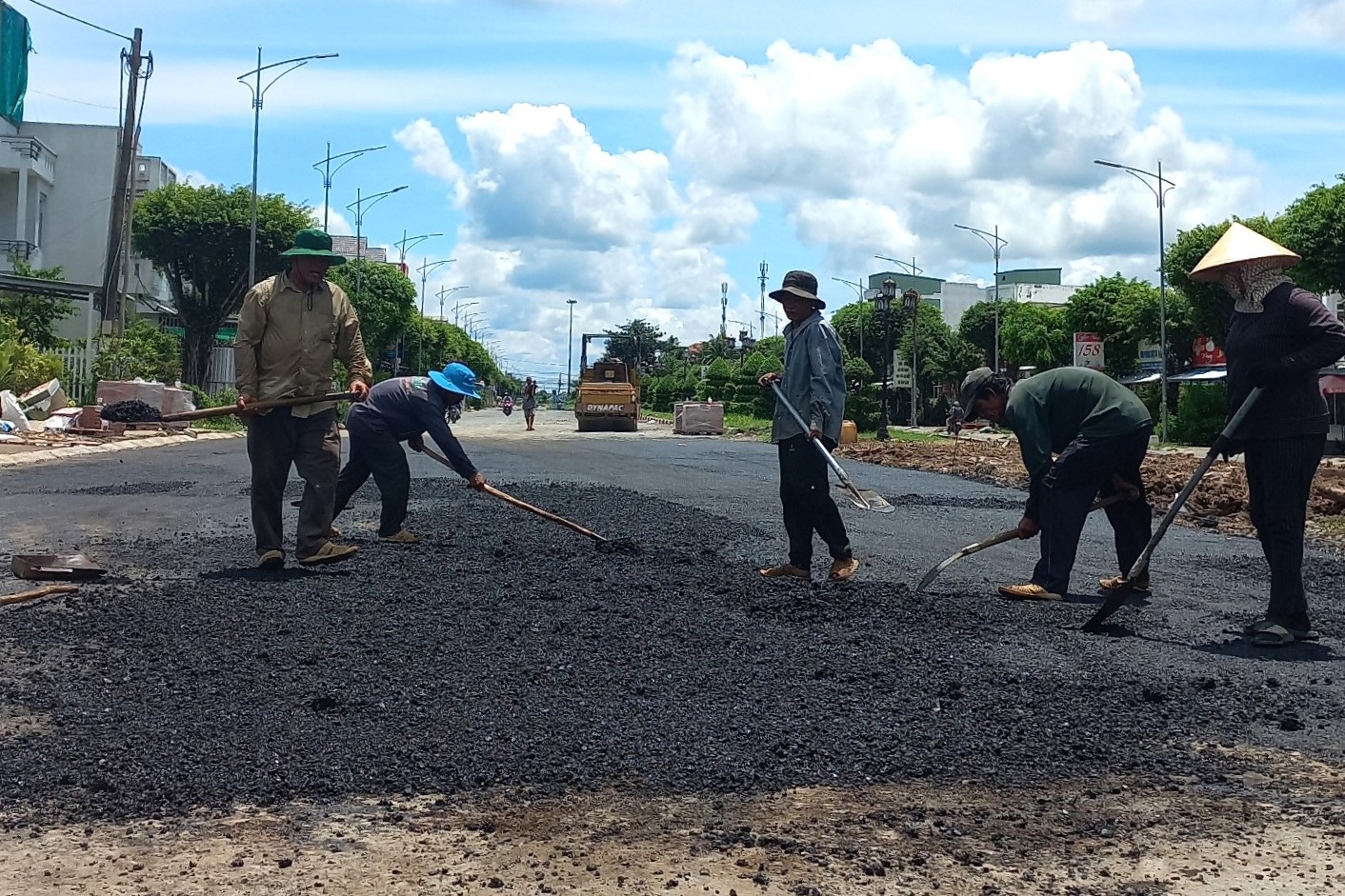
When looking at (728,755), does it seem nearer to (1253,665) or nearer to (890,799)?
(890,799)

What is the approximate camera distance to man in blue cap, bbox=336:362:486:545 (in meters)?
9.29

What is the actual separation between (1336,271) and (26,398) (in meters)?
29.8

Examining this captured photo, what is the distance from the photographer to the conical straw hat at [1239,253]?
6.09 m

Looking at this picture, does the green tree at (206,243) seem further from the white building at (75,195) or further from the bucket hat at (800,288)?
the bucket hat at (800,288)

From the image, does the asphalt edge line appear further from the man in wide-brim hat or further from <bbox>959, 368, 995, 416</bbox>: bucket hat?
<bbox>959, 368, 995, 416</bbox>: bucket hat

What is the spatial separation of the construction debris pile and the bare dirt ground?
820cm

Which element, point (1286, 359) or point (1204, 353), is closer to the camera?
point (1286, 359)

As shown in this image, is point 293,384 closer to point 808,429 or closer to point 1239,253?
point 808,429

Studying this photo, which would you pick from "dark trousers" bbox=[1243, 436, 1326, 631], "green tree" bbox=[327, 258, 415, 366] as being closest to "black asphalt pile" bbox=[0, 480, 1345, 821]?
"dark trousers" bbox=[1243, 436, 1326, 631]

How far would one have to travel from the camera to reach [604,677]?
514 cm

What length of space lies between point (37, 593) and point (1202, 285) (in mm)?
40443

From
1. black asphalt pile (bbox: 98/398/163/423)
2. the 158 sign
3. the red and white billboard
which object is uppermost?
the red and white billboard

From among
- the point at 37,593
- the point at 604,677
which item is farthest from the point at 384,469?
the point at 604,677

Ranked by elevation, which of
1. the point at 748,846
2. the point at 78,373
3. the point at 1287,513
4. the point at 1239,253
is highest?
the point at 1239,253
